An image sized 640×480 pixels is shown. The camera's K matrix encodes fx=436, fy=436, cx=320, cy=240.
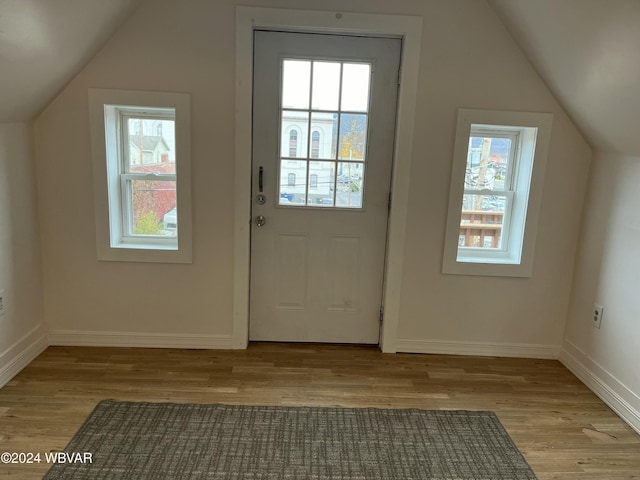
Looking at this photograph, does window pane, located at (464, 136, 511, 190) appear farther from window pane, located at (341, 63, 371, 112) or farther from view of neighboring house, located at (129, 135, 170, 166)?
view of neighboring house, located at (129, 135, 170, 166)

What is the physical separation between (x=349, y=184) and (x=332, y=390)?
1261mm

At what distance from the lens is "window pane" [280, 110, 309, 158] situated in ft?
8.88

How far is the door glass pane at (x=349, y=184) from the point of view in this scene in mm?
2777

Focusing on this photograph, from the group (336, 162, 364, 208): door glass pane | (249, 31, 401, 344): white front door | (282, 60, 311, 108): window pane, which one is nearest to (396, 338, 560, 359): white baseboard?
(249, 31, 401, 344): white front door

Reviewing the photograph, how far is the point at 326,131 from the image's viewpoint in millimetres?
2729

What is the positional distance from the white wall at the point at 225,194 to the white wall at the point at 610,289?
11cm

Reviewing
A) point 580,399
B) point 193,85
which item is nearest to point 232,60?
point 193,85

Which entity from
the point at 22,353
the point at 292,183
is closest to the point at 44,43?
the point at 292,183

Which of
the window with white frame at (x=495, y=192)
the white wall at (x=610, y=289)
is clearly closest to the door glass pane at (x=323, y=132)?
the window with white frame at (x=495, y=192)

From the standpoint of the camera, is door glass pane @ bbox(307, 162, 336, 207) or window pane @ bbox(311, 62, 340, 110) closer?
window pane @ bbox(311, 62, 340, 110)

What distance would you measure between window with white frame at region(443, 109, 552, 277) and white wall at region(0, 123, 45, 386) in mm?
2555

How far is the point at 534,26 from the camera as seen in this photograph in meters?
2.30

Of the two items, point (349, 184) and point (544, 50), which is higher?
point (544, 50)

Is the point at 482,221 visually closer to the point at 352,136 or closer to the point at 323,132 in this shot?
the point at 352,136
